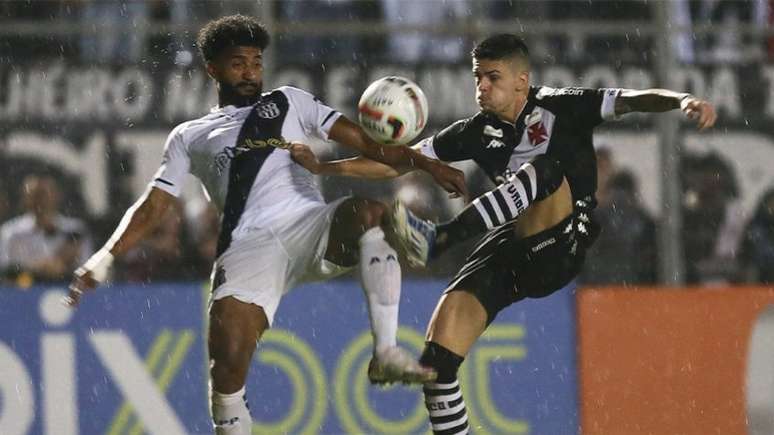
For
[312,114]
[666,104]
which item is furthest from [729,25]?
[312,114]

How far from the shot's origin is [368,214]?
7.84 m

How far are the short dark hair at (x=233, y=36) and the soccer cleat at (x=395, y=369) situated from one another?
5.86ft

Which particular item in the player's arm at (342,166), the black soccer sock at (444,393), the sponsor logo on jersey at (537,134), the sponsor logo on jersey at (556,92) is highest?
the sponsor logo on jersey at (556,92)

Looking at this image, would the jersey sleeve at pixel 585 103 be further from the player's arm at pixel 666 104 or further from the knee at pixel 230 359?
the knee at pixel 230 359

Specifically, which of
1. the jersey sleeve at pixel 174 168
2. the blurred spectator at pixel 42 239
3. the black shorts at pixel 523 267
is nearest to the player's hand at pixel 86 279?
the jersey sleeve at pixel 174 168

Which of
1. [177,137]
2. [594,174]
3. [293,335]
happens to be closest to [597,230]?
[594,174]

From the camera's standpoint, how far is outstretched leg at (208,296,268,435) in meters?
7.93

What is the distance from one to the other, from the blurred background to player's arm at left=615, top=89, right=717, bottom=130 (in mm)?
3748

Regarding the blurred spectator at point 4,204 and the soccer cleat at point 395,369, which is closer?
the soccer cleat at point 395,369

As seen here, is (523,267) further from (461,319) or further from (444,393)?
(444,393)

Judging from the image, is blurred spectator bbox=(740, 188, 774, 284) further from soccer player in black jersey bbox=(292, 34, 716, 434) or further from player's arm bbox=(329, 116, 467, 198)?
player's arm bbox=(329, 116, 467, 198)

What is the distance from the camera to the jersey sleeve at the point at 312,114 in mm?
8336

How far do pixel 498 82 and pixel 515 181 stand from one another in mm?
557

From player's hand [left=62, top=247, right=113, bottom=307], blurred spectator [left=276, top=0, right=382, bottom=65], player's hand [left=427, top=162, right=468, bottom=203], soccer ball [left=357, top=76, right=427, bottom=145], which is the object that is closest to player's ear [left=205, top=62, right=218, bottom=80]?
soccer ball [left=357, top=76, right=427, bottom=145]
